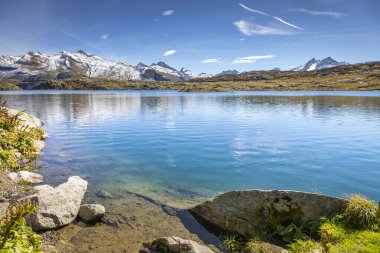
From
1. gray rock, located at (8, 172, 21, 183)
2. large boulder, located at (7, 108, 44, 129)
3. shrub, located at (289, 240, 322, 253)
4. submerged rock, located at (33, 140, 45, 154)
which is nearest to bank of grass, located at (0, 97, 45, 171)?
submerged rock, located at (33, 140, 45, 154)

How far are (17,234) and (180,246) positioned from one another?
17.8ft

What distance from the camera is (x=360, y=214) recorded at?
11.5 meters

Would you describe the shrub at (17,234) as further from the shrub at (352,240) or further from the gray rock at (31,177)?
the gray rock at (31,177)

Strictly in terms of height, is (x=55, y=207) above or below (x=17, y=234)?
below

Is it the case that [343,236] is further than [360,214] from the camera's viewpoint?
No

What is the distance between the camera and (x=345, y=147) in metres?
30.6

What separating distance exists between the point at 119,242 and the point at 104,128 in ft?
111

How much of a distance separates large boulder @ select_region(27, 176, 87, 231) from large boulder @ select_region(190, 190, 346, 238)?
6218 millimetres

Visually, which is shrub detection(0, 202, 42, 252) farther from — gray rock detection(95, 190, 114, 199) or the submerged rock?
the submerged rock

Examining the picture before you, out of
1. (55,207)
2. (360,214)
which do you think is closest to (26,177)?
(55,207)

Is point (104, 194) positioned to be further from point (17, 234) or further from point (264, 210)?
point (264, 210)

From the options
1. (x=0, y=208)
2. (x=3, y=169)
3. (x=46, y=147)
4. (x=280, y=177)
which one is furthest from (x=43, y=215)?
(x=46, y=147)

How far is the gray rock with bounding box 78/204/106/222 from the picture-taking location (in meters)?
14.4

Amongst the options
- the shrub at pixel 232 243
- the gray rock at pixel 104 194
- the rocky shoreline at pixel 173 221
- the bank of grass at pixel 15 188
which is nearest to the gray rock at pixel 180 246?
the rocky shoreline at pixel 173 221
